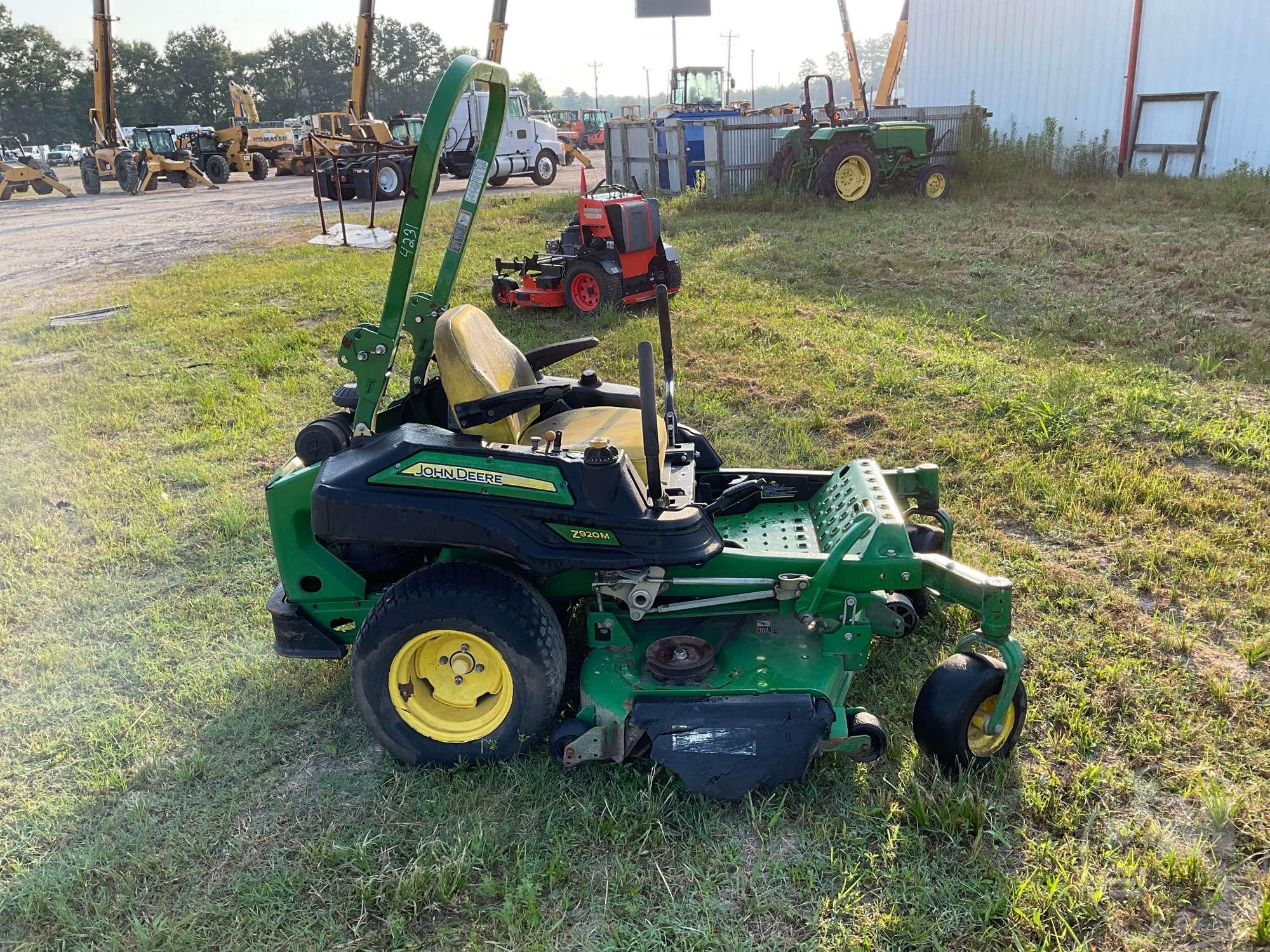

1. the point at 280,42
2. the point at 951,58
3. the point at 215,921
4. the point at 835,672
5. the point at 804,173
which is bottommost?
the point at 215,921

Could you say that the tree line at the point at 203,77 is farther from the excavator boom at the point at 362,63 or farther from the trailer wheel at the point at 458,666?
the trailer wheel at the point at 458,666

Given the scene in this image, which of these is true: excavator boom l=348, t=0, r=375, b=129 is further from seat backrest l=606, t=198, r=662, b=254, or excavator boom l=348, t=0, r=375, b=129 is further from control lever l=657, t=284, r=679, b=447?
control lever l=657, t=284, r=679, b=447

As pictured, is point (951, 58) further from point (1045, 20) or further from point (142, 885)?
point (142, 885)

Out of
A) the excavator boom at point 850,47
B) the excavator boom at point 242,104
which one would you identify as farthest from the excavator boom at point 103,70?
the excavator boom at point 850,47

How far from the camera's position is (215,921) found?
245 cm

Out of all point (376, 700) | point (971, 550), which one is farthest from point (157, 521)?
point (971, 550)

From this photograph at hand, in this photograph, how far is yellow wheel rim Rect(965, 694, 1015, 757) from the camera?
2.80 m

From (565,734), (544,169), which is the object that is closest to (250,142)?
(544,169)

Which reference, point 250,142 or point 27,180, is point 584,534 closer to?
point 27,180

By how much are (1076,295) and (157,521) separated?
7.53 meters

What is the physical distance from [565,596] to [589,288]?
5.69 meters

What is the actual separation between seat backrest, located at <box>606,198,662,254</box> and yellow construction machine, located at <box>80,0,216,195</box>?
2185cm

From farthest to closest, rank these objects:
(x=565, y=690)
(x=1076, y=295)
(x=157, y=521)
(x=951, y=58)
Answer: (x=951, y=58) < (x=1076, y=295) < (x=157, y=521) < (x=565, y=690)

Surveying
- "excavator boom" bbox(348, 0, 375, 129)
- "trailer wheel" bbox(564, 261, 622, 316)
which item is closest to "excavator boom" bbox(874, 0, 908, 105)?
"excavator boom" bbox(348, 0, 375, 129)
